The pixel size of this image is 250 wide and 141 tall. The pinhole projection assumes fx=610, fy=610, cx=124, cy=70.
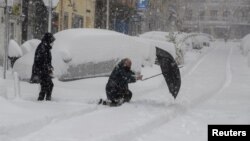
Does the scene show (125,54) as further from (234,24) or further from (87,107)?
(234,24)

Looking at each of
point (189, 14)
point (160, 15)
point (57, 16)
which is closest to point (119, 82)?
point (57, 16)

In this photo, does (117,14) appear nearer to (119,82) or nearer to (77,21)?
(77,21)

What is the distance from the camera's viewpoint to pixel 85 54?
59.4 ft

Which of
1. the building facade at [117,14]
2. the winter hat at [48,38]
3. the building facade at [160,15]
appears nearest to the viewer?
the winter hat at [48,38]

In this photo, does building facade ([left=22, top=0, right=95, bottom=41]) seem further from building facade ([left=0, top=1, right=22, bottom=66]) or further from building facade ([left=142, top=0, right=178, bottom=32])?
building facade ([left=142, top=0, right=178, bottom=32])

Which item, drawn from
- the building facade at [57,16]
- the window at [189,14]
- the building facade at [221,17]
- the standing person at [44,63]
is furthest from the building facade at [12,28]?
the building facade at [221,17]

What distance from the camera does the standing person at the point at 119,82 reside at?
1361 cm

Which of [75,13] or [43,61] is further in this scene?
[75,13]

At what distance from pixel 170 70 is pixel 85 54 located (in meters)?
4.39

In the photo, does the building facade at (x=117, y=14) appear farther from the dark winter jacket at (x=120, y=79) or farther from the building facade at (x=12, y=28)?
the dark winter jacket at (x=120, y=79)

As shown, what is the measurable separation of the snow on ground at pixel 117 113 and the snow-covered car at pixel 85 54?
38cm

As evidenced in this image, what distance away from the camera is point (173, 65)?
14.3 metres

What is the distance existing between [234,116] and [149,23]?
51.7 m

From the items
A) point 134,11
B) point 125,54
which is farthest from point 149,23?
point 125,54
